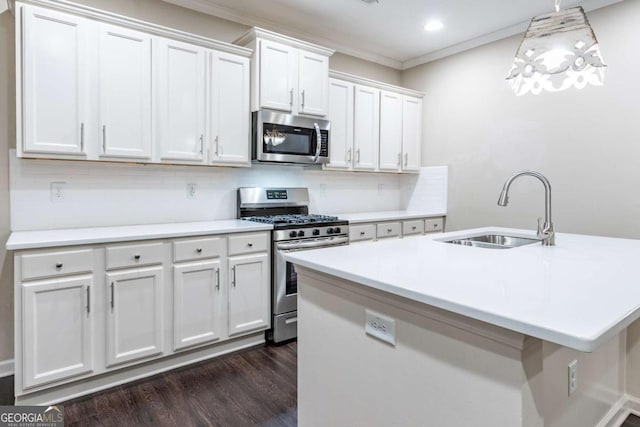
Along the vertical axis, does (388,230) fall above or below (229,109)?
below

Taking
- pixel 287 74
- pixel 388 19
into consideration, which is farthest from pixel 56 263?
pixel 388 19

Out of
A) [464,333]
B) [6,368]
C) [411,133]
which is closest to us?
[464,333]

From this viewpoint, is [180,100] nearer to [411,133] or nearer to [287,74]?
[287,74]

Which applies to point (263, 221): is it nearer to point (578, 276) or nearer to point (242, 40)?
point (242, 40)

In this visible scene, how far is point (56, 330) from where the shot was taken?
2.18 meters

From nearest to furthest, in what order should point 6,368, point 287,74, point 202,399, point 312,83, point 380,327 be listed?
point 380,327
point 202,399
point 6,368
point 287,74
point 312,83

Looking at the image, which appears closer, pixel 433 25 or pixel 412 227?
pixel 433 25

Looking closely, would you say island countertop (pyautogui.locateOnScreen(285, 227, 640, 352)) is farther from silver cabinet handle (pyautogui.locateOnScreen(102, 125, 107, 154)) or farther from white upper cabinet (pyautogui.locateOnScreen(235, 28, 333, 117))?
white upper cabinet (pyautogui.locateOnScreen(235, 28, 333, 117))

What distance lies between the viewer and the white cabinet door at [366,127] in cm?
413

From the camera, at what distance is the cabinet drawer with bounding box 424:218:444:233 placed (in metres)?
4.41

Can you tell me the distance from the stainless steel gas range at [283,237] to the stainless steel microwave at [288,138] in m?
0.43

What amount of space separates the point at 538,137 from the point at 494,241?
169cm

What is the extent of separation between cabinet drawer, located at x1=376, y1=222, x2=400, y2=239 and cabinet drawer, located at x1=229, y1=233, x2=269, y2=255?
1338 millimetres

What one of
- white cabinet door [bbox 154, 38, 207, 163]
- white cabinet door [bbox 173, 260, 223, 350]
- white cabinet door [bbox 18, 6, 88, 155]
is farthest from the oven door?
white cabinet door [bbox 18, 6, 88, 155]
